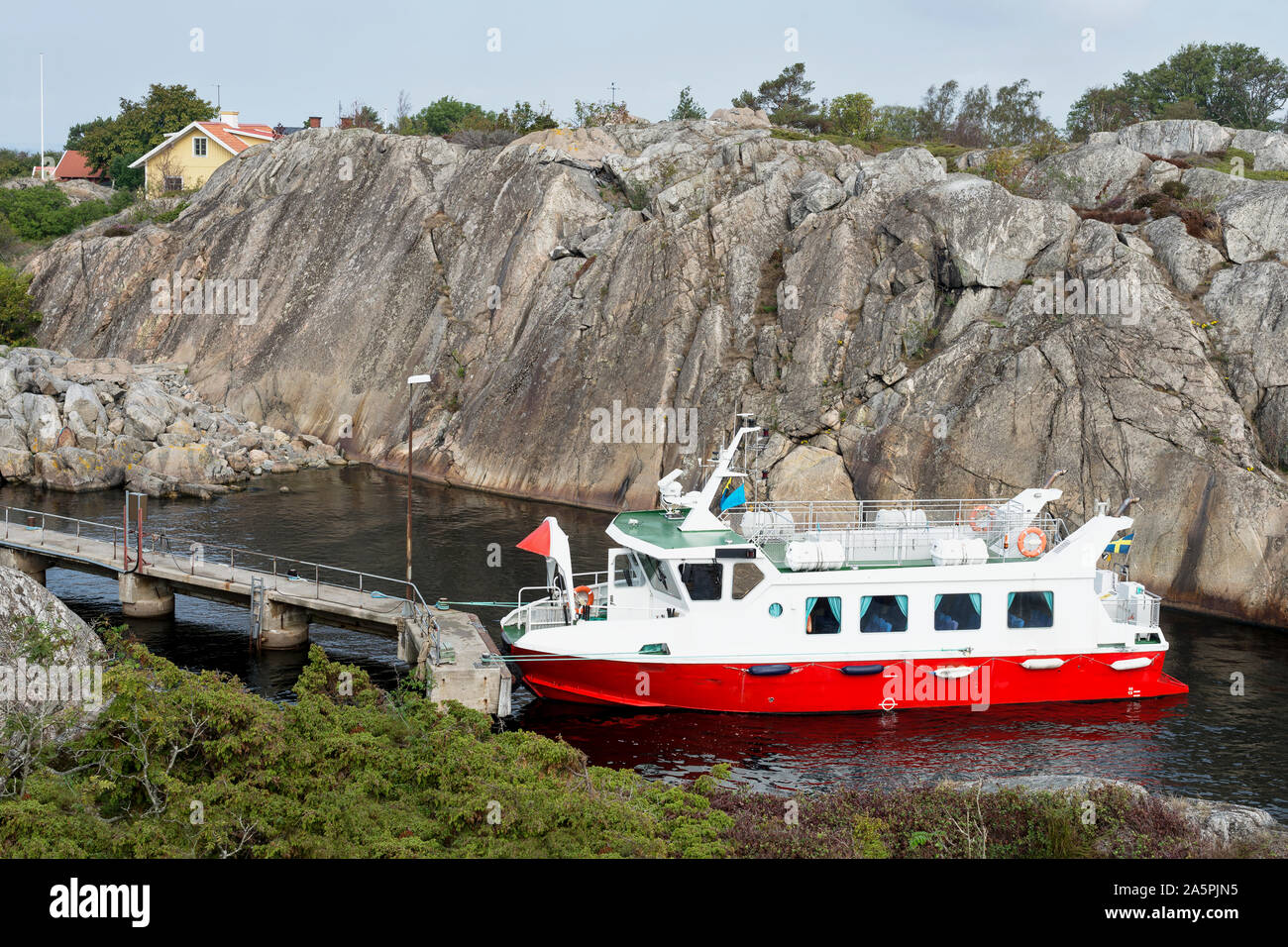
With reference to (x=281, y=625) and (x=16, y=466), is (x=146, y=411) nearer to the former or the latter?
(x=16, y=466)

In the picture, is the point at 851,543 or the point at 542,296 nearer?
the point at 851,543

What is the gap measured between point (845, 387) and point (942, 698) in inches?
1052

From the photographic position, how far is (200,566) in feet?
134

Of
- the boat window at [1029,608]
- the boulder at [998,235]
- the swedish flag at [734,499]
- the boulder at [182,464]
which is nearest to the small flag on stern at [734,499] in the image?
the swedish flag at [734,499]

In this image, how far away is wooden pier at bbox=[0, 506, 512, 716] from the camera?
104 feet

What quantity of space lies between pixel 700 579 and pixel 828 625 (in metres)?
4.04

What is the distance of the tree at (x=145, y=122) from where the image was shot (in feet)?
383

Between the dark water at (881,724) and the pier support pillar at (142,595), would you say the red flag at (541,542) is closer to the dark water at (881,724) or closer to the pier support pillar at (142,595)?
the dark water at (881,724)

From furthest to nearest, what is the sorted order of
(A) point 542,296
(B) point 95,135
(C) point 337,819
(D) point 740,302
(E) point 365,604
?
(B) point 95,135
(A) point 542,296
(D) point 740,302
(E) point 365,604
(C) point 337,819

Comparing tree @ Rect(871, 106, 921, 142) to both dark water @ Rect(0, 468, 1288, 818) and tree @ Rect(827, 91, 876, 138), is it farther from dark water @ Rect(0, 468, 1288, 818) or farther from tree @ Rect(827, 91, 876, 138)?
dark water @ Rect(0, 468, 1288, 818)

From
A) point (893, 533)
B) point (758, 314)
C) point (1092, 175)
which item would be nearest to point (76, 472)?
point (758, 314)

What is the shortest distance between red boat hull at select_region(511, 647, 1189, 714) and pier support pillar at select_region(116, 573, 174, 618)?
15.2m
